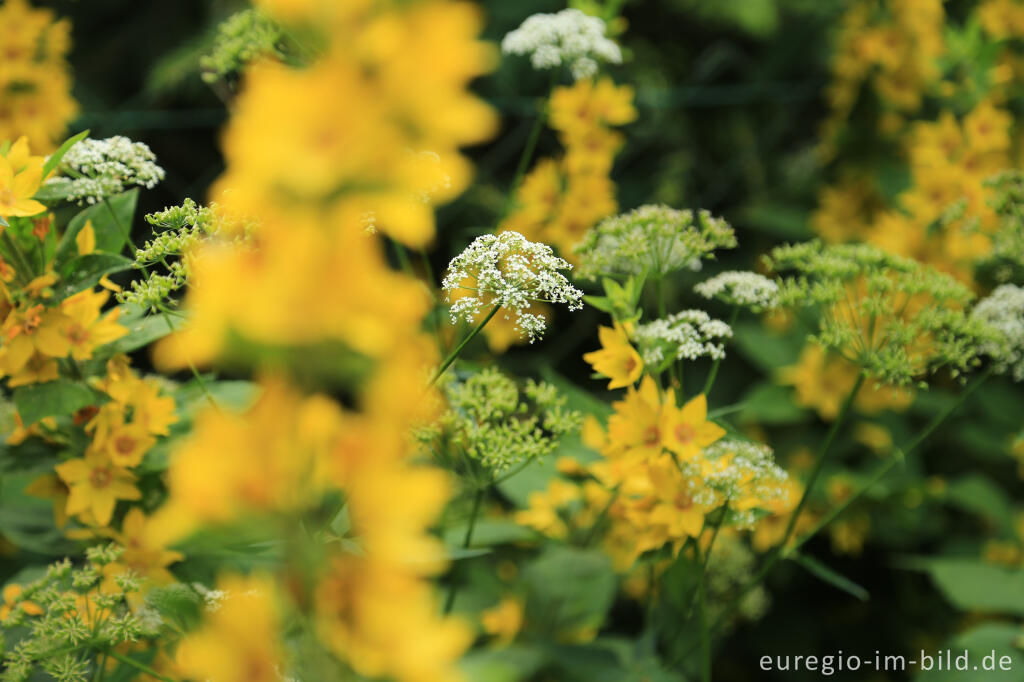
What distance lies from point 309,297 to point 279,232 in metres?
0.04

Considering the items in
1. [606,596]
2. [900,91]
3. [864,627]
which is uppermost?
[900,91]

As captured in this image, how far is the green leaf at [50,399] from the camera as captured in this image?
93 centimetres

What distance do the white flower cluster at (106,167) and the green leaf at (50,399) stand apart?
0.71 ft

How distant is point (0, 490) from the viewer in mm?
1090

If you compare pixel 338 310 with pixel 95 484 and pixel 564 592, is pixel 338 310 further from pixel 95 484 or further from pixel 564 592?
pixel 564 592

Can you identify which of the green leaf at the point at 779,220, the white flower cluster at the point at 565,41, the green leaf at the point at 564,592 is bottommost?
the green leaf at the point at 564,592

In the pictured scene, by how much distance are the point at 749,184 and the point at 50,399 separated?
90.6 inches

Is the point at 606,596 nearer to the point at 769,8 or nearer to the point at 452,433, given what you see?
A: the point at 452,433

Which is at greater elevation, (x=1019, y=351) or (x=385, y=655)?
(x=385, y=655)

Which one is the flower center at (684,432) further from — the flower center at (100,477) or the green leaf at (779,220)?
the green leaf at (779,220)

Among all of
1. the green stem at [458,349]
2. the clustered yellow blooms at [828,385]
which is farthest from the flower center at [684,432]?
the clustered yellow blooms at [828,385]

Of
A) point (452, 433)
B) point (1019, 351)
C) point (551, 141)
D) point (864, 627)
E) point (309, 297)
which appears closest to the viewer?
point (309, 297)

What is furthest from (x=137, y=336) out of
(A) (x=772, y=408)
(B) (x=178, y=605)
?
(A) (x=772, y=408)

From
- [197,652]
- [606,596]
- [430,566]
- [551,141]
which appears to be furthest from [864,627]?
[197,652]
